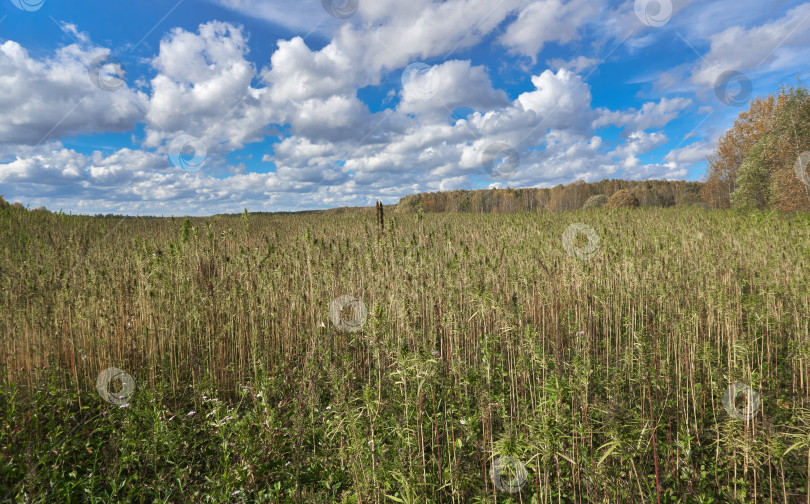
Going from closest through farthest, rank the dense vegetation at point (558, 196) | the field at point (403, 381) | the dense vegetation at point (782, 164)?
the field at point (403, 381) < the dense vegetation at point (782, 164) < the dense vegetation at point (558, 196)

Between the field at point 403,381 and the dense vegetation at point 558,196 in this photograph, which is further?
the dense vegetation at point 558,196

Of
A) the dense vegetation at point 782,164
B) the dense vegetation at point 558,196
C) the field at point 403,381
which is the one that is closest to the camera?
the field at point 403,381

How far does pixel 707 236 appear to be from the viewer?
8.97 metres

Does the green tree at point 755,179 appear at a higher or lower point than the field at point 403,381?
higher

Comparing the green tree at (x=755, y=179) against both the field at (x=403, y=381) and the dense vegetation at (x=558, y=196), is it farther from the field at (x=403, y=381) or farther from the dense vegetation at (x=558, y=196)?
the field at (x=403, y=381)

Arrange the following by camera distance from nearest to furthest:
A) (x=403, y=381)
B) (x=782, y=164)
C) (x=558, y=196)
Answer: (x=403, y=381) → (x=782, y=164) → (x=558, y=196)

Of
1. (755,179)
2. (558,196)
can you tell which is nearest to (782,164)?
(755,179)

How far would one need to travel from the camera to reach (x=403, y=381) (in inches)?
80.4

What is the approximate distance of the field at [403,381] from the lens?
2268 millimetres

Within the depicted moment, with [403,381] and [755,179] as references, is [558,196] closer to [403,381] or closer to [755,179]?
[755,179]

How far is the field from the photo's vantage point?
227 cm

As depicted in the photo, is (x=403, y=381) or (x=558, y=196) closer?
(x=403, y=381)

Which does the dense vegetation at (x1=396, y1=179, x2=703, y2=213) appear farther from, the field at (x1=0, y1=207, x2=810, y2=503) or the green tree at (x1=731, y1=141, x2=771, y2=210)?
the field at (x1=0, y1=207, x2=810, y2=503)

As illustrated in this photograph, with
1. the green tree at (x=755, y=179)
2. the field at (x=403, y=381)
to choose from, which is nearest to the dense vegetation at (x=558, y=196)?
the green tree at (x=755, y=179)
